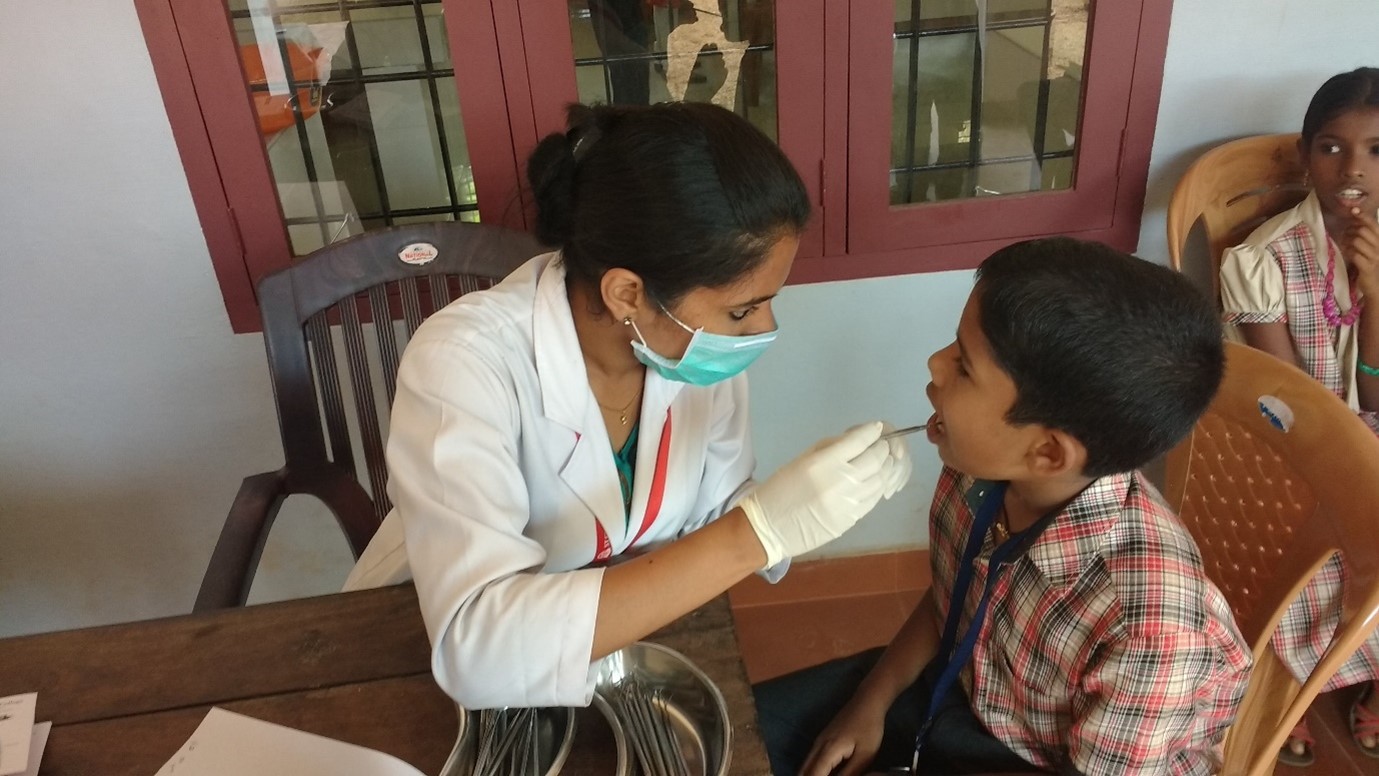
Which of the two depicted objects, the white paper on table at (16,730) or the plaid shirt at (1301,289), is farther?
the plaid shirt at (1301,289)

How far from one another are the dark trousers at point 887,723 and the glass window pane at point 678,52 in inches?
37.1

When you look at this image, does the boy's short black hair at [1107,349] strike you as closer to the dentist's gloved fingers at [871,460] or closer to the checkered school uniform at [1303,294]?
the dentist's gloved fingers at [871,460]

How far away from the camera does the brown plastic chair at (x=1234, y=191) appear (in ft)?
5.32

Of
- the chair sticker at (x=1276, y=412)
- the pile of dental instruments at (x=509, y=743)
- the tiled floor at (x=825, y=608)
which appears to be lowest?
the tiled floor at (x=825, y=608)

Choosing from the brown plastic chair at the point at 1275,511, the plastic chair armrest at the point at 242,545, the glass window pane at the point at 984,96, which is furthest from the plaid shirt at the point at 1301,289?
the plastic chair armrest at the point at 242,545

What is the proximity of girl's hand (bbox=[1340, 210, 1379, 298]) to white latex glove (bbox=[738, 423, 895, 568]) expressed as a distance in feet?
3.64

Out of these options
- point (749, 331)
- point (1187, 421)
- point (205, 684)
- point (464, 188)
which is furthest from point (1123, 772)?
point (464, 188)

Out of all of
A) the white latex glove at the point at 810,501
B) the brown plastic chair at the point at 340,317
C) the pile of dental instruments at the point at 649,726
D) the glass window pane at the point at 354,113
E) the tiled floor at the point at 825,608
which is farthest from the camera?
the tiled floor at the point at 825,608

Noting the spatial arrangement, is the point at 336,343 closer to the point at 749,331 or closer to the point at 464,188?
the point at 464,188

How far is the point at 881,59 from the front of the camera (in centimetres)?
161

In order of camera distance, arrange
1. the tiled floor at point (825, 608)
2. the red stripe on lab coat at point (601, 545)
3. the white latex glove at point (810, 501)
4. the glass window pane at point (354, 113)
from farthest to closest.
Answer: the tiled floor at point (825, 608)
the glass window pane at point (354, 113)
the red stripe on lab coat at point (601, 545)
the white latex glove at point (810, 501)

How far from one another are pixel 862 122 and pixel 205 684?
132cm

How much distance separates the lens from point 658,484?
1205 millimetres

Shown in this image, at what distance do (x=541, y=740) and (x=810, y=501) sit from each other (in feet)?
1.13
